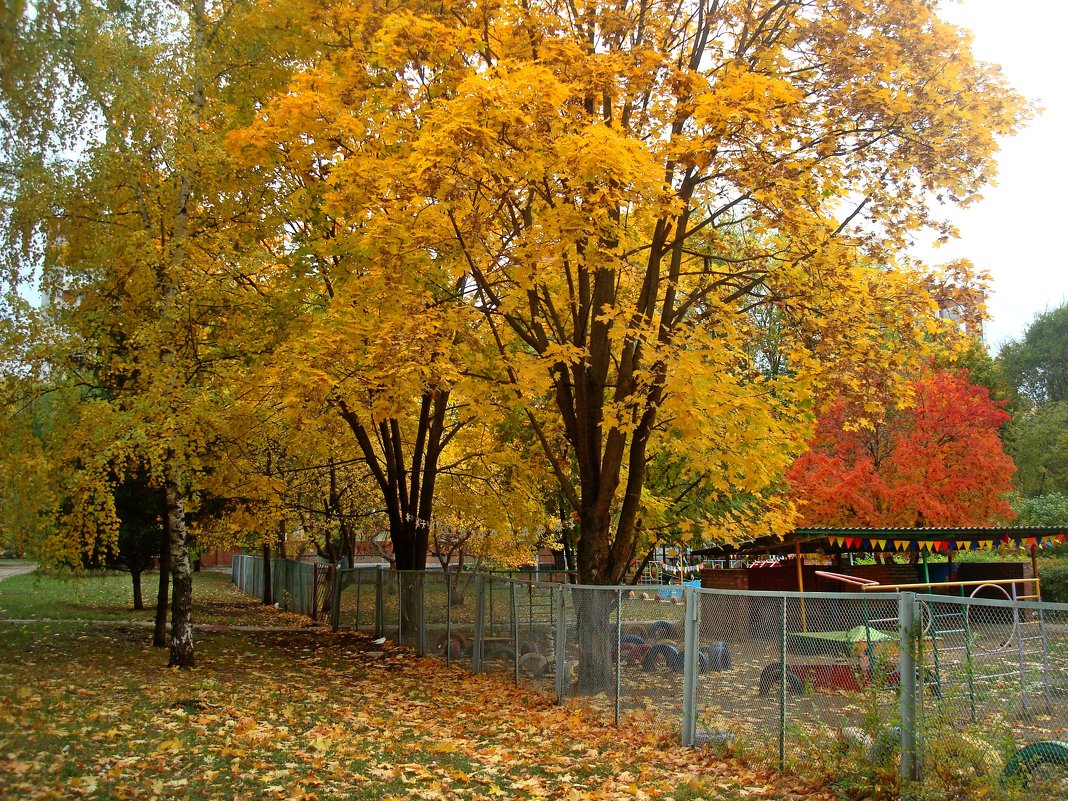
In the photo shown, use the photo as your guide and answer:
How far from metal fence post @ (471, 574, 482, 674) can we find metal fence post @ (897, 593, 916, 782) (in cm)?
851

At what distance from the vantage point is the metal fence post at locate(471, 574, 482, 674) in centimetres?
1468

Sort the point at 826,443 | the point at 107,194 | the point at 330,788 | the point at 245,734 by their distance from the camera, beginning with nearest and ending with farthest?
the point at 330,788 < the point at 245,734 < the point at 107,194 < the point at 826,443

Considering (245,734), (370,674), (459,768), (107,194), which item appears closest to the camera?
(459,768)

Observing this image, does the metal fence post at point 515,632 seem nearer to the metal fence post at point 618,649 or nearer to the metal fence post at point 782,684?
the metal fence post at point 618,649

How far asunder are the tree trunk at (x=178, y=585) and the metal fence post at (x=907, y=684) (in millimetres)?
10102

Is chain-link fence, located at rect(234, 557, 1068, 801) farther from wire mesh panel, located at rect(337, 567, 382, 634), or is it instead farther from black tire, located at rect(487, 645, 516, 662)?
wire mesh panel, located at rect(337, 567, 382, 634)

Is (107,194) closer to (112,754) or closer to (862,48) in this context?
(112,754)

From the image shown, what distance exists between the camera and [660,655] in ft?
35.2

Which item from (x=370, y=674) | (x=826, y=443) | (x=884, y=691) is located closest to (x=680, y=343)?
(x=884, y=691)

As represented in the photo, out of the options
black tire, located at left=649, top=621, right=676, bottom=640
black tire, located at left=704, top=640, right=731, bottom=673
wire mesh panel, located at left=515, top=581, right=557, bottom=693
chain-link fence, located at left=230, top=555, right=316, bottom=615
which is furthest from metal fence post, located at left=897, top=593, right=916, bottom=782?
chain-link fence, located at left=230, top=555, right=316, bottom=615

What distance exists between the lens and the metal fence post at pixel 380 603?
66.2 feet

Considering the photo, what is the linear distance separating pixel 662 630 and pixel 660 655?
0.55 m

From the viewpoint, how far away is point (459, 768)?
8008mm

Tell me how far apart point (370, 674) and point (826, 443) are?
19521 mm
